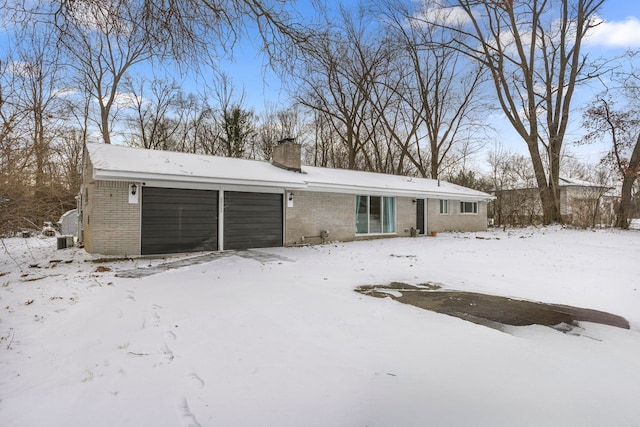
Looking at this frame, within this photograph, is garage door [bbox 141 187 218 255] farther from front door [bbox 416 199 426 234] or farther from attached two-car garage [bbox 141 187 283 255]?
front door [bbox 416 199 426 234]

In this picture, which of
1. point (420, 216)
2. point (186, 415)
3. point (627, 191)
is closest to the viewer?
point (186, 415)

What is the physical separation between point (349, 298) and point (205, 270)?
3593mm

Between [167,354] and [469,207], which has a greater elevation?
[469,207]

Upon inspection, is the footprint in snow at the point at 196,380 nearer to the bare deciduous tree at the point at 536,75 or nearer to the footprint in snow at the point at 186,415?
the footprint in snow at the point at 186,415

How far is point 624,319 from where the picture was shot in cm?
428

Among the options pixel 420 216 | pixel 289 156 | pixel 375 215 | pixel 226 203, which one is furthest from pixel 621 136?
pixel 226 203

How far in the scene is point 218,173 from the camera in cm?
1068

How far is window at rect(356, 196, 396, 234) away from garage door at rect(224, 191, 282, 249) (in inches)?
154

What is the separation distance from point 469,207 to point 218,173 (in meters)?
14.2

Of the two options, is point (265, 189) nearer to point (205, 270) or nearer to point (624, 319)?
point (205, 270)

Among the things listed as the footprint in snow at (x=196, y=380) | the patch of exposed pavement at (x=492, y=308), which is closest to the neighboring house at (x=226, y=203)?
the patch of exposed pavement at (x=492, y=308)

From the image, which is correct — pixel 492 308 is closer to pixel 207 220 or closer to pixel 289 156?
pixel 207 220

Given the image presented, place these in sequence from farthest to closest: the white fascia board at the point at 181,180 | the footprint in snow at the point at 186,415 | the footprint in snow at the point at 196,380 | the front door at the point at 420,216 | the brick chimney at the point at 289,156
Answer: the front door at the point at 420,216
the brick chimney at the point at 289,156
the white fascia board at the point at 181,180
the footprint in snow at the point at 196,380
the footprint in snow at the point at 186,415

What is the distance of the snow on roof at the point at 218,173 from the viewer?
9156 millimetres
